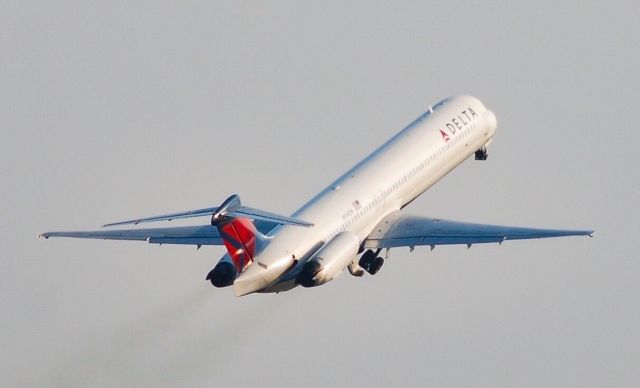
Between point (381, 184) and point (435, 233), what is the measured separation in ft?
17.1

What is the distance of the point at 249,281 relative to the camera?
103 m

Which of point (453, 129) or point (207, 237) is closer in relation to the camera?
point (207, 237)

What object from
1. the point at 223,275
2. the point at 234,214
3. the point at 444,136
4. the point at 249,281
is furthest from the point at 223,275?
the point at 444,136

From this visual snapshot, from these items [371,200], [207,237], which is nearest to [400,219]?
[371,200]

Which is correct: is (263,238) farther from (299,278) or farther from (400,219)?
(400,219)

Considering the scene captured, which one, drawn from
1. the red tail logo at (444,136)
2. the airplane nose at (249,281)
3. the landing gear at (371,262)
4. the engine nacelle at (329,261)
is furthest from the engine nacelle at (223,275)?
the red tail logo at (444,136)

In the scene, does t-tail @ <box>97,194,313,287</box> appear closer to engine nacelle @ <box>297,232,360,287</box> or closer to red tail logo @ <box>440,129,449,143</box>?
engine nacelle @ <box>297,232,360,287</box>

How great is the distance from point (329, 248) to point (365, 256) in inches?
308

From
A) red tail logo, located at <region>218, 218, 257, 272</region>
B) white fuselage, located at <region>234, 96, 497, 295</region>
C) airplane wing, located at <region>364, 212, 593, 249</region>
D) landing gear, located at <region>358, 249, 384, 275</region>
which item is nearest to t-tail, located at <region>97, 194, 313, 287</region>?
red tail logo, located at <region>218, 218, 257, 272</region>

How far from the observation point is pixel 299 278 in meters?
105

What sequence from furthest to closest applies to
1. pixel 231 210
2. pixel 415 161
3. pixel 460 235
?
pixel 415 161 < pixel 460 235 < pixel 231 210

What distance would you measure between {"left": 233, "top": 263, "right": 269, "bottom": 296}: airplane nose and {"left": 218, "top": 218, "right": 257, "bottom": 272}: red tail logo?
1.17 ft

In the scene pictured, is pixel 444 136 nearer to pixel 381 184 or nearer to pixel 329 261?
pixel 381 184

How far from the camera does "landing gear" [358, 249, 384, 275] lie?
4456 inches
